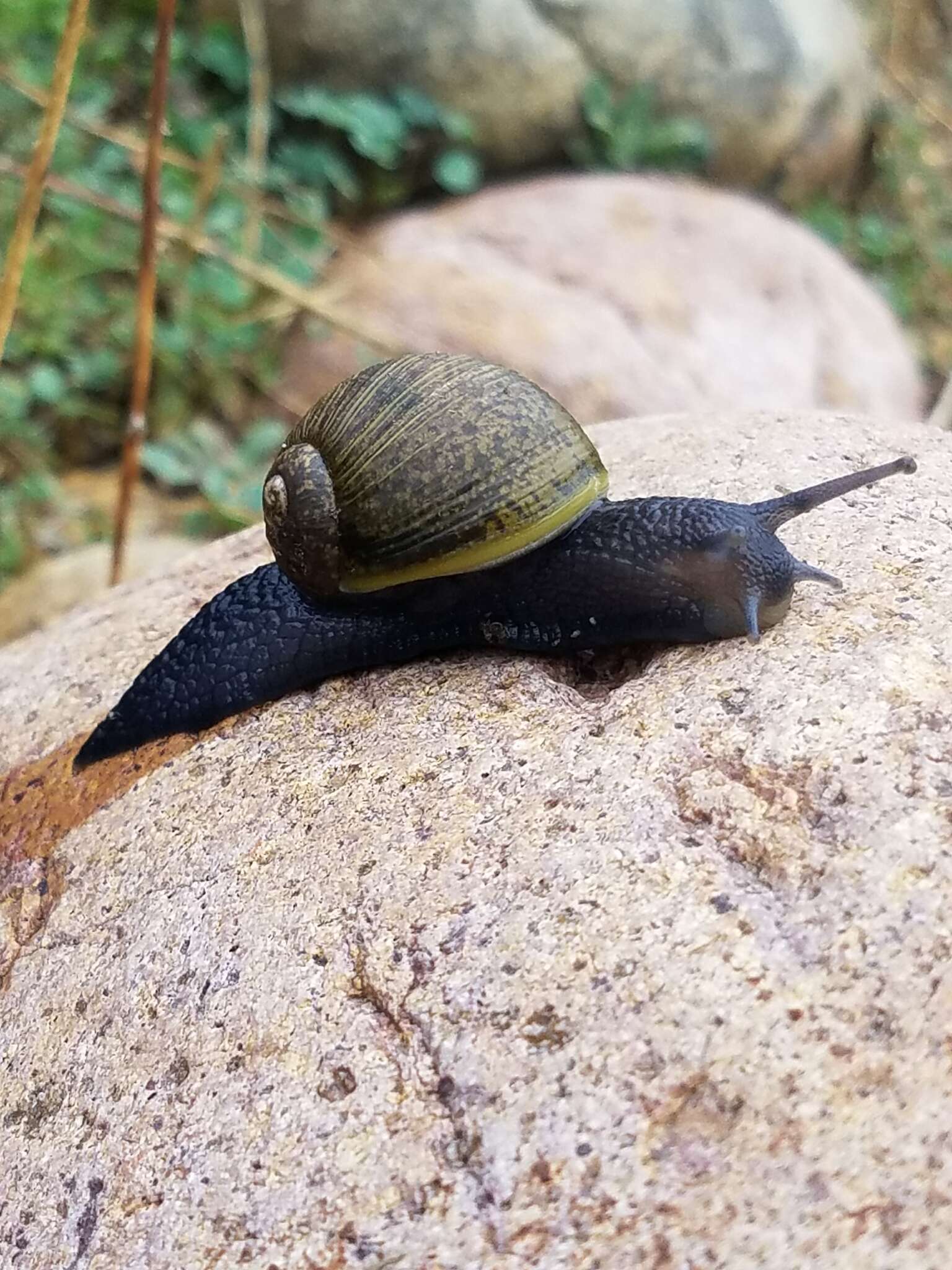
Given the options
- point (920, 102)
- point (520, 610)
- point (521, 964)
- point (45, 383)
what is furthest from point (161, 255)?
point (920, 102)

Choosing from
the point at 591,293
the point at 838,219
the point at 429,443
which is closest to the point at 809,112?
the point at 838,219

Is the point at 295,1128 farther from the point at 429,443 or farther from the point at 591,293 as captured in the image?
the point at 591,293

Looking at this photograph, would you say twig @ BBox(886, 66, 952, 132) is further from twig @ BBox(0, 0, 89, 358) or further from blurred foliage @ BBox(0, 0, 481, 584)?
twig @ BBox(0, 0, 89, 358)

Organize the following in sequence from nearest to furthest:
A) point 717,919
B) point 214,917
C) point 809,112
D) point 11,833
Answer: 1. point 717,919
2. point 214,917
3. point 11,833
4. point 809,112

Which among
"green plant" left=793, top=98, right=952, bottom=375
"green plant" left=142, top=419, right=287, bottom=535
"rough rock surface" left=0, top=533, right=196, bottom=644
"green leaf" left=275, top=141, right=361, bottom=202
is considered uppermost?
"green leaf" left=275, top=141, right=361, bottom=202

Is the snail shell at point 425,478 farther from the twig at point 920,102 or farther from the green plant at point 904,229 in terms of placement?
the twig at point 920,102

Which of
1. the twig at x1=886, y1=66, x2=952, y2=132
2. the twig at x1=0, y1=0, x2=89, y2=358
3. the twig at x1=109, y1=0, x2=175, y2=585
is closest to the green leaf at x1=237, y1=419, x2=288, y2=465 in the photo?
the twig at x1=109, y1=0, x2=175, y2=585

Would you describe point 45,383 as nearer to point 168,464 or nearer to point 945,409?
point 168,464
